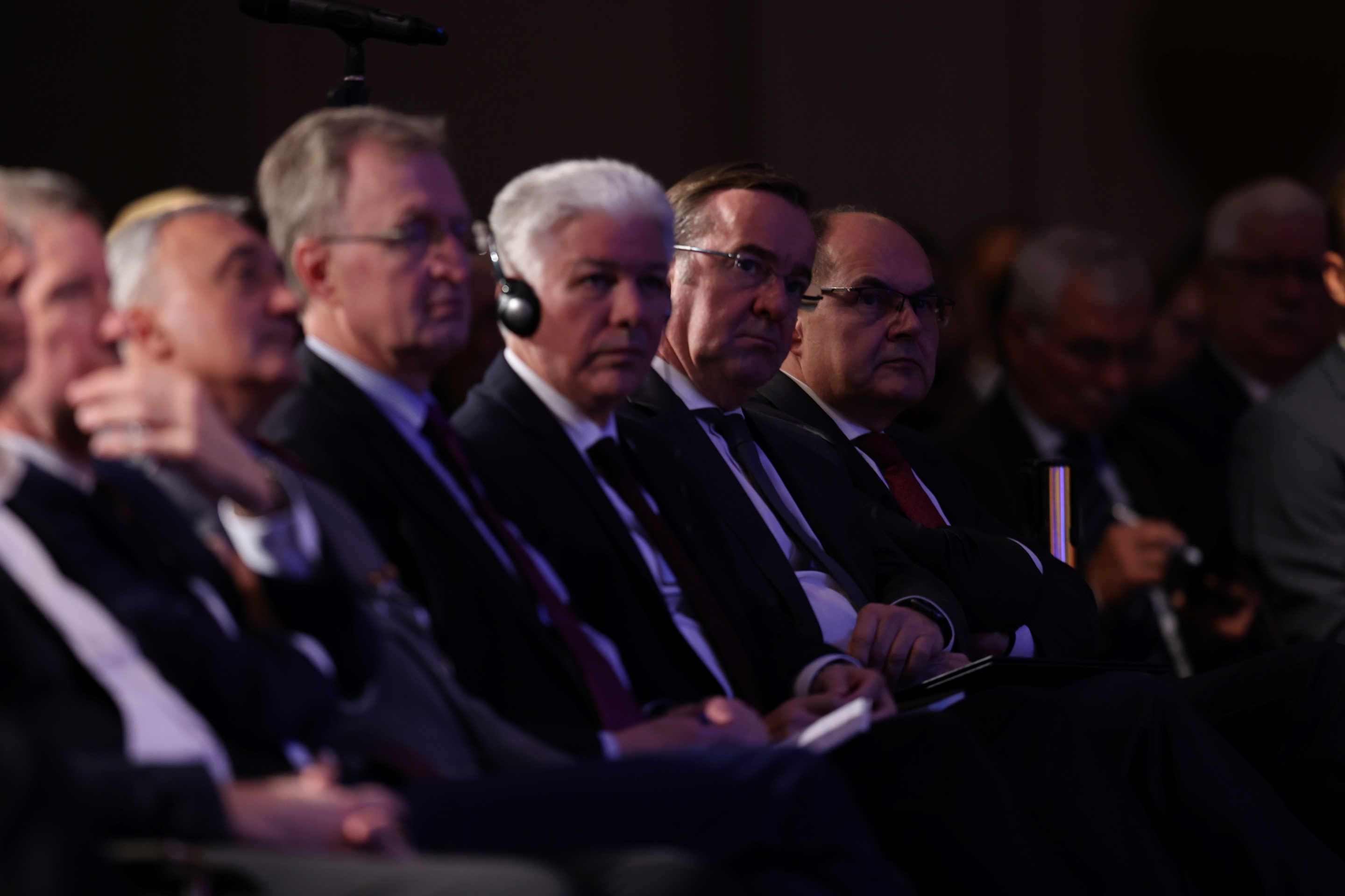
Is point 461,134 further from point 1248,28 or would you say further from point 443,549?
point 443,549

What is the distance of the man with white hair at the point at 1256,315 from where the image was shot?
5.35 metres

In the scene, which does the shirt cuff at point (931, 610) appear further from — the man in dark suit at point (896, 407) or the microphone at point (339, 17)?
the microphone at point (339, 17)

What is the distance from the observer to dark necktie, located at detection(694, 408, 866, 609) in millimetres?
3166

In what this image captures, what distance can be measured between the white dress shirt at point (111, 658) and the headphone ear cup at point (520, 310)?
3.06 ft

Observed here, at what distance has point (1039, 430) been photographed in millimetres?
4648

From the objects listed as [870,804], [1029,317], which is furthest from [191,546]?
[1029,317]

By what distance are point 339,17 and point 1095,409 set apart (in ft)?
8.72

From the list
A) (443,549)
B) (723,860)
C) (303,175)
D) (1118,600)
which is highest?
(303,175)

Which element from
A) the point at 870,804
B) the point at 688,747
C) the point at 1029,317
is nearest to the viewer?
the point at 688,747

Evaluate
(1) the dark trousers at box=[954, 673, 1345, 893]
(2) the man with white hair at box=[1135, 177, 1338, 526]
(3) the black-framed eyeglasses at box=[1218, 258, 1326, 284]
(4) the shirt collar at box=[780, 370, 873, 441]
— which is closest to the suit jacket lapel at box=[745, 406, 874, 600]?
(4) the shirt collar at box=[780, 370, 873, 441]

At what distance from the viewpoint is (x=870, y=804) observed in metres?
2.48

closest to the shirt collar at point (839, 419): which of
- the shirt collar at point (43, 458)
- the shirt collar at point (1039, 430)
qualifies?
the shirt collar at point (1039, 430)

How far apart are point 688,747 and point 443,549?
41cm

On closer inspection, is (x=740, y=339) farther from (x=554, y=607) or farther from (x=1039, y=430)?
(x=1039, y=430)
